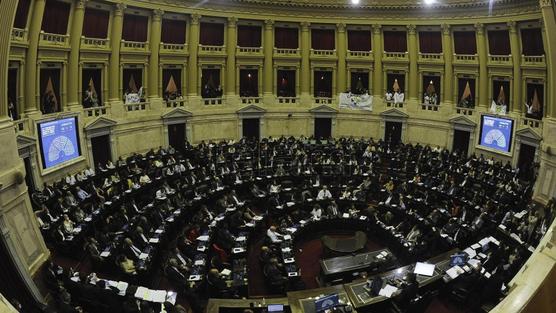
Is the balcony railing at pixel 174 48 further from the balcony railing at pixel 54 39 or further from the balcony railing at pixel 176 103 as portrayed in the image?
the balcony railing at pixel 54 39

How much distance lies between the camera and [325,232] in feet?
54.3

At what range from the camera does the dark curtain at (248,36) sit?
28.6 m

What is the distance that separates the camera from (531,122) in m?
22.7

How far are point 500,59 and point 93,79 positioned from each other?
→ 26.7 m

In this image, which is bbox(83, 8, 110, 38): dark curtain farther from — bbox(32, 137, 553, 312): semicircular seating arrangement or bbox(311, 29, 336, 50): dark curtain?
bbox(311, 29, 336, 50): dark curtain

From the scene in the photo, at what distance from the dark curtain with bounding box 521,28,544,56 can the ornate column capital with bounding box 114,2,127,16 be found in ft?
82.9

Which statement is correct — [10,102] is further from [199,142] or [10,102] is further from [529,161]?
[529,161]

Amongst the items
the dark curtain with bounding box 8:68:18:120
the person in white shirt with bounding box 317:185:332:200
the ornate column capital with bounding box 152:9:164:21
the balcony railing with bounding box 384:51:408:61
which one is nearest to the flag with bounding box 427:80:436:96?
the balcony railing with bounding box 384:51:408:61

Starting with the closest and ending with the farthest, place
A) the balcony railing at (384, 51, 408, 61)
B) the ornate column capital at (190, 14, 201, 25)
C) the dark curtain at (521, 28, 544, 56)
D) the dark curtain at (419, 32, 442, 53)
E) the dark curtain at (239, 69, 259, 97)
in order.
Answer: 1. the dark curtain at (521, 28, 544, 56)
2. the ornate column capital at (190, 14, 201, 25)
3. the dark curtain at (419, 32, 442, 53)
4. the balcony railing at (384, 51, 408, 61)
5. the dark curtain at (239, 69, 259, 97)

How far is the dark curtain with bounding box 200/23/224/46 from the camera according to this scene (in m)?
27.4

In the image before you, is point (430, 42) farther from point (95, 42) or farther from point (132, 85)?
point (95, 42)

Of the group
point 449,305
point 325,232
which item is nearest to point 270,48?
point 325,232

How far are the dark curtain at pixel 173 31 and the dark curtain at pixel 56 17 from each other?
6563mm

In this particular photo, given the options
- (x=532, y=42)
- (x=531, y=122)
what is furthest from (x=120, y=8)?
(x=531, y=122)
